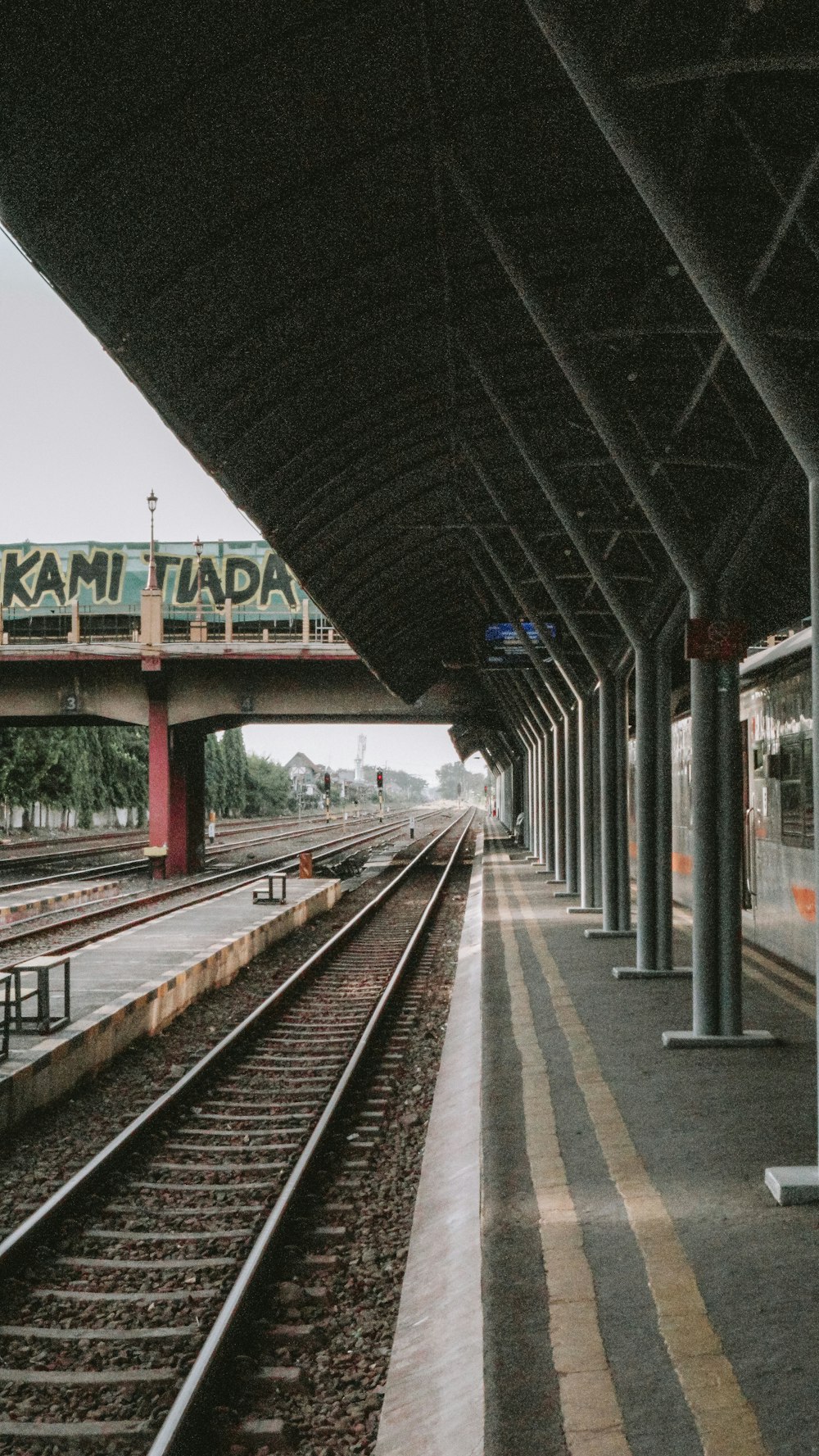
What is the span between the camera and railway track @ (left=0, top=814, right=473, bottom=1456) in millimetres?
4379

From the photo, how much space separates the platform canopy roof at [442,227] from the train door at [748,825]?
5.61ft

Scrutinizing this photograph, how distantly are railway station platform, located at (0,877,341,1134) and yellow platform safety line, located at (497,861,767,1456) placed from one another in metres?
3.99

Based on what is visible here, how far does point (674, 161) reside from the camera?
24.5 feet

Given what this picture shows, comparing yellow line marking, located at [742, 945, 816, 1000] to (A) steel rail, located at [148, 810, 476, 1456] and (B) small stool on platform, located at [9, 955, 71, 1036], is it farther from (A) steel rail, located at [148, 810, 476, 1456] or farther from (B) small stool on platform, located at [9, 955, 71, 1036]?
A: (B) small stool on platform, located at [9, 955, 71, 1036]

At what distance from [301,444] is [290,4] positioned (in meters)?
5.47

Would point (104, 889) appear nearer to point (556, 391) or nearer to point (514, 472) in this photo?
point (514, 472)

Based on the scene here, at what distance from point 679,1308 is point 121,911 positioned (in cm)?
1783

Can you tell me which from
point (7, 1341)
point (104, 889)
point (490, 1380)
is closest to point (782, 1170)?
point (490, 1380)

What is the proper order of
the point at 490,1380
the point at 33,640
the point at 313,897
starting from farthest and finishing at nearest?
the point at 33,640 < the point at 313,897 < the point at 490,1380

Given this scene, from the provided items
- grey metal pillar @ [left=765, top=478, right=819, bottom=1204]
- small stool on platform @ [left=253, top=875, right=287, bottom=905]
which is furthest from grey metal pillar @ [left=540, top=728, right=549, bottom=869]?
grey metal pillar @ [left=765, top=478, right=819, bottom=1204]

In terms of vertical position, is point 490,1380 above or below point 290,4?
below

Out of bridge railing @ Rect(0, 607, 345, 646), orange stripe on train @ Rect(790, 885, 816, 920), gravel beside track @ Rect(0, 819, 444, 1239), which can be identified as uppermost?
bridge railing @ Rect(0, 607, 345, 646)

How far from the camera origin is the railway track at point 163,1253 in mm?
4379

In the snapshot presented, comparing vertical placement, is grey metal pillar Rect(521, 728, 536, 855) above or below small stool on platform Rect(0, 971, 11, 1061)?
above
